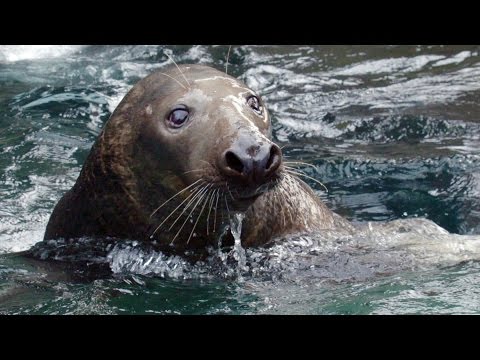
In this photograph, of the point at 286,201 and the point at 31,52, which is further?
the point at 31,52

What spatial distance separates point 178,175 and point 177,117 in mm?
306

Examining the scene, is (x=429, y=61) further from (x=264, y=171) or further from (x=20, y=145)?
(x=264, y=171)

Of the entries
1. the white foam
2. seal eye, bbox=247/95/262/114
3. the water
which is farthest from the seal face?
the white foam

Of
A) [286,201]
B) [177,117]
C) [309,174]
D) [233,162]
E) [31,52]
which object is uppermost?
[31,52]

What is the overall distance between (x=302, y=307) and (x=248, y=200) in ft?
1.82

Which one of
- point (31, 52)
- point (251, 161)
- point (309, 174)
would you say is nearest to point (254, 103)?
point (251, 161)

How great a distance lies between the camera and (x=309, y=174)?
290 inches

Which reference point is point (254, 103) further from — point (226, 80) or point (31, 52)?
point (31, 52)

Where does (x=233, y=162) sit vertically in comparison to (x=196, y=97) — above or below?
below

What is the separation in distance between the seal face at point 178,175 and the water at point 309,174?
0.12 meters

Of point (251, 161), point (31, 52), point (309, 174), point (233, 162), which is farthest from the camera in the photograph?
point (31, 52)

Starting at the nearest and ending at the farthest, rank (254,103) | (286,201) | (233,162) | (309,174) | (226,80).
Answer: (233,162) → (254,103) → (226,80) → (286,201) → (309,174)

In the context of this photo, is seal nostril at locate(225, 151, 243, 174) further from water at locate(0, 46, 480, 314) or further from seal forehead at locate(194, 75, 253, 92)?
seal forehead at locate(194, 75, 253, 92)

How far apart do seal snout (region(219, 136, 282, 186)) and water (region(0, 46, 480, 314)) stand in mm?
600
